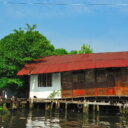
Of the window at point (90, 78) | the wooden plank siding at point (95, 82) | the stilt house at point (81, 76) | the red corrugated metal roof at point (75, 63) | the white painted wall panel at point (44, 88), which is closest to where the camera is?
the wooden plank siding at point (95, 82)

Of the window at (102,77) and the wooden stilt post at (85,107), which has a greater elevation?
the window at (102,77)

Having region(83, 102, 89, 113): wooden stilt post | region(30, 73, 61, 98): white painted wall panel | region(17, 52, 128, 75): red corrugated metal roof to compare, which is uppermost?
region(17, 52, 128, 75): red corrugated metal roof

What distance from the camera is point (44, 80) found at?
2855 centimetres

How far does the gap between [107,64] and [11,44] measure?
37.7 ft

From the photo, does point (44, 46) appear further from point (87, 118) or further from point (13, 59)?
point (87, 118)

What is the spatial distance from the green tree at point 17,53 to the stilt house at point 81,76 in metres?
1.20

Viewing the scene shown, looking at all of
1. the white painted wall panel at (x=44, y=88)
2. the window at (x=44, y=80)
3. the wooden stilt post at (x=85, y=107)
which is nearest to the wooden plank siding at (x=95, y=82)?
the white painted wall panel at (x=44, y=88)

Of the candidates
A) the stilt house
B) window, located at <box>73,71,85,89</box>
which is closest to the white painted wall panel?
the stilt house

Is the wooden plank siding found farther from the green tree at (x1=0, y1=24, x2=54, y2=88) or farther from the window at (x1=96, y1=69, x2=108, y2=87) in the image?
the green tree at (x1=0, y1=24, x2=54, y2=88)

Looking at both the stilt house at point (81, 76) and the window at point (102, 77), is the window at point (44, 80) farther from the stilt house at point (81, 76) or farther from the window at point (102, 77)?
the window at point (102, 77)

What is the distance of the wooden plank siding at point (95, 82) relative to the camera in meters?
25.4

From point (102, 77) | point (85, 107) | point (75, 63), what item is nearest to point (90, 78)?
point (102, 77)

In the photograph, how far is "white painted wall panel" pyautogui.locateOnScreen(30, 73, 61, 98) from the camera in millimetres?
27812

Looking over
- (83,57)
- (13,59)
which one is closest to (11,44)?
(13,59)
